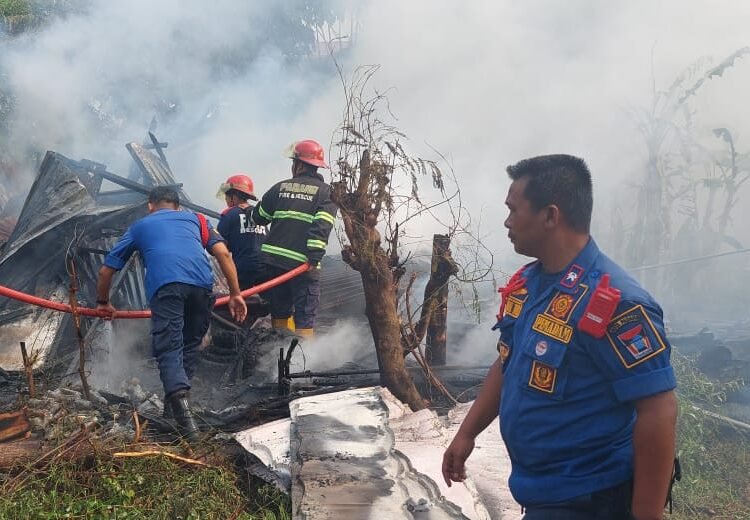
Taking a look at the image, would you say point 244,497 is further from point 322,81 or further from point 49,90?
point 322,81

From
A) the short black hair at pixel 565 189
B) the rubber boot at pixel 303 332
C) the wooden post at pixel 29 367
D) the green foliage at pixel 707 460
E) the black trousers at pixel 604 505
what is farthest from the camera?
the rubber boot at pixel 303 332

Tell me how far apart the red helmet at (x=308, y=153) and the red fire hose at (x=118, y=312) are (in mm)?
1015

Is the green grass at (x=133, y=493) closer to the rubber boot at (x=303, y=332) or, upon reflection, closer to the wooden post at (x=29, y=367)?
the wooden post at (x=29, y=367)

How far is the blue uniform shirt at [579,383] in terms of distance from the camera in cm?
169

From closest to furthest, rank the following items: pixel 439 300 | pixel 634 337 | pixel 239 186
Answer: pixel 634 337 → pixel 439 300 → pixel 239 186

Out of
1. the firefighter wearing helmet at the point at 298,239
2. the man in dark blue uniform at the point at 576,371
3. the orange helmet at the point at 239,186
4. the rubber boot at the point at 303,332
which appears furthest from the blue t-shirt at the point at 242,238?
the man in dark blue uniform at the point at 576,371

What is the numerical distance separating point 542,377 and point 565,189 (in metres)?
0.57

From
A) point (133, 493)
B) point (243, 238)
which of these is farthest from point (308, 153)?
point (133, 493)

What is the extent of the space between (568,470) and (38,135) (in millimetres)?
12868

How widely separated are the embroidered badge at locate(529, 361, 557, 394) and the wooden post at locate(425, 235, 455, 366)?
2937 mm

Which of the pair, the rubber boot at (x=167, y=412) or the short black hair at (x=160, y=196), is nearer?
the rubber boot at (x=167, y=412)

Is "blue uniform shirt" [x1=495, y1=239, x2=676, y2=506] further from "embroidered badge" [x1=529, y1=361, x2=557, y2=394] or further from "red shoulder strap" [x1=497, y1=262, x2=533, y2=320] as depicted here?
"red shoulder strap" [x1=497, y1=262, x2=533, y2=320]

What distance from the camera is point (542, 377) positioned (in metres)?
1.86

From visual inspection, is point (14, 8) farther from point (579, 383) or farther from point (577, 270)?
point (579, 383)
